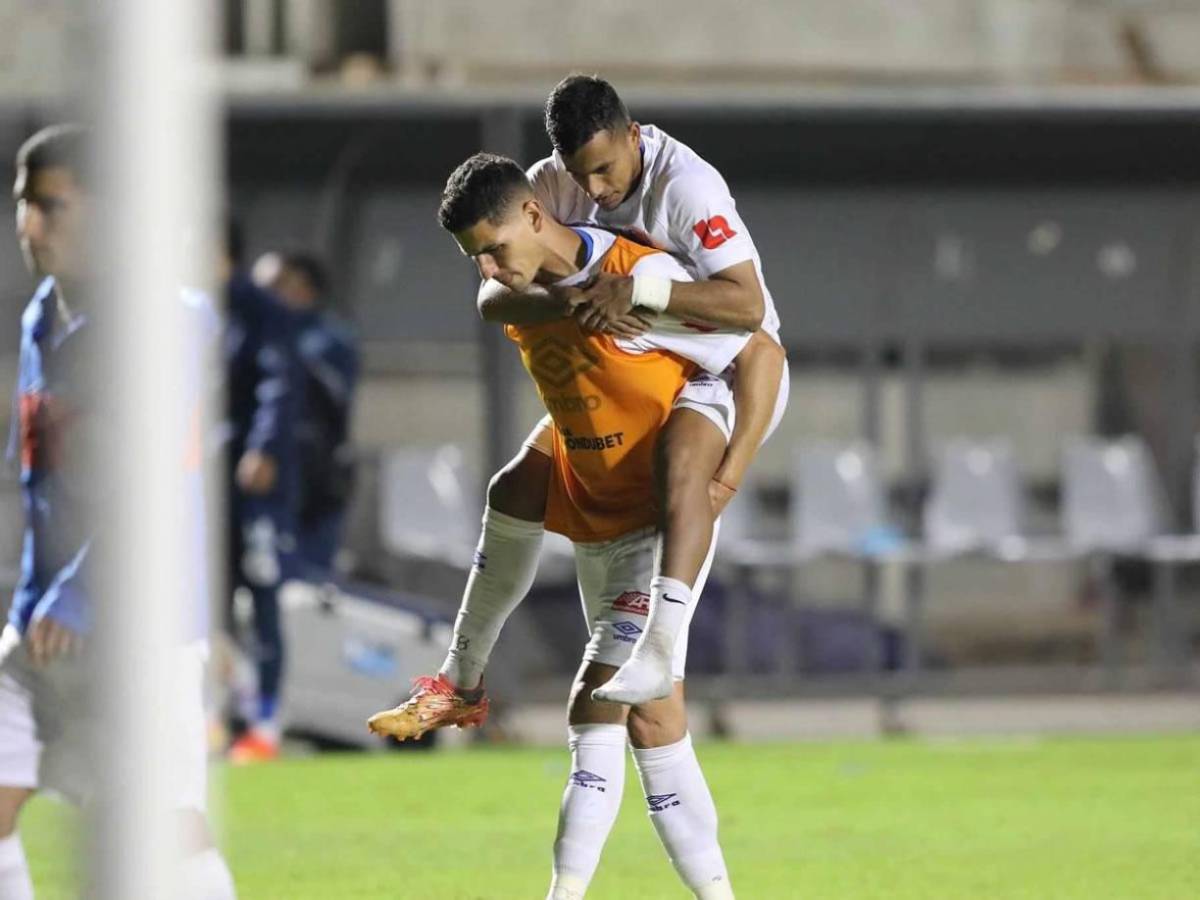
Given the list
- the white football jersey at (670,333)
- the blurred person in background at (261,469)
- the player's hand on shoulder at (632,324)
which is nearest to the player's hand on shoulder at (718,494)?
the white football jersey at (670,333)

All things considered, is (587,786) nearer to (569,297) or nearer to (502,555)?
(502,555)

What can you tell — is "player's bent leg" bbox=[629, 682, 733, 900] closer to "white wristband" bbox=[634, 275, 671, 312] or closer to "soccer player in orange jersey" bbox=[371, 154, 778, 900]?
"soccer player in orange jersey" bbox=[371, 154, 778, 900]

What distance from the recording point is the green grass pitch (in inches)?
270

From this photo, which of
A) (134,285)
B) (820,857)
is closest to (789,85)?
(820,857)

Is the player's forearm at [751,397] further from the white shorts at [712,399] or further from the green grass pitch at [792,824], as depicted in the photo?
the green grass pitch at [792,824]

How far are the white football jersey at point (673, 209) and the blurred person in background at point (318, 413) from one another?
6195 mm

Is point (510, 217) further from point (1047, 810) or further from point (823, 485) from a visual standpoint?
point (823, 485)

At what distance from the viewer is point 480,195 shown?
4.84 m

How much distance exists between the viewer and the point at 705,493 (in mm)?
5062

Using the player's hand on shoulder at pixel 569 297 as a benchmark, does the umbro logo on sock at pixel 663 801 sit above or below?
below

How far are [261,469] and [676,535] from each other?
6005 millimetres

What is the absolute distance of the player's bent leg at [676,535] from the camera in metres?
4.91

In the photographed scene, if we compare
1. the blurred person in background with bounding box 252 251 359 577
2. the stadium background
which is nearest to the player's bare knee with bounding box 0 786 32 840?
the blurred person in background with bounding box 252 251 359 577

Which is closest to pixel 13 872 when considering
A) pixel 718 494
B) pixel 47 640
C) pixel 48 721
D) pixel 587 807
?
pixel 48 721
